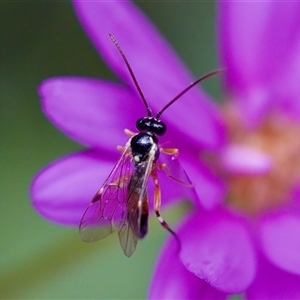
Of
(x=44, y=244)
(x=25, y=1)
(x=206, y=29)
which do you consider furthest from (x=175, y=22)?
(x=44, y=244)

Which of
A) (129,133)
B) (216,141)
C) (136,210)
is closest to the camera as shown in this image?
(136,210)

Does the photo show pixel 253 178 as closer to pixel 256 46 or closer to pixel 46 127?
pixel 256 46

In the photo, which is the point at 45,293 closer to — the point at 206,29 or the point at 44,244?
the point at 44,244

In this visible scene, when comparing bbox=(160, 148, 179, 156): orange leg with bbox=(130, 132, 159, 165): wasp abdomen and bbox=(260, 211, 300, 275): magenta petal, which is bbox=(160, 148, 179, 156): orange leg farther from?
bbox=(260, 211, 300, 275): magenta petal

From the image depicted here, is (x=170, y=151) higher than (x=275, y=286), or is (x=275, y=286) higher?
(x=170, y=151)

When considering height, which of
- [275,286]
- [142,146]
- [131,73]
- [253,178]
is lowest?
[275,286]

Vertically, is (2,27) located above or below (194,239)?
above

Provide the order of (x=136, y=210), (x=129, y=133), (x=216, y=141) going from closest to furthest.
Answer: (x=136, y=210) < (x=129, y=133) < (x=216, y=141)

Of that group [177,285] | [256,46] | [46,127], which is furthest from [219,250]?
[46,127]
